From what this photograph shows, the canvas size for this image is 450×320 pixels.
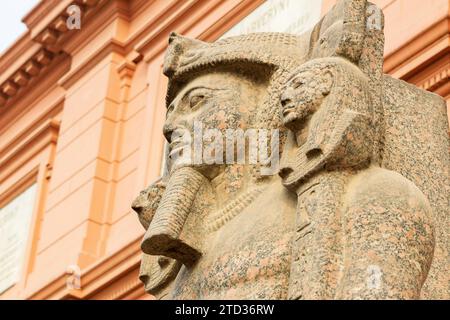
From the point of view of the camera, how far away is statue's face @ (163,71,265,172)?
14.6 ft

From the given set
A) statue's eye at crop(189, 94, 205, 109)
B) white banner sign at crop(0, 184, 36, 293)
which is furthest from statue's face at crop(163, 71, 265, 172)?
white banner sign at crop(0, 184, 36, 293)

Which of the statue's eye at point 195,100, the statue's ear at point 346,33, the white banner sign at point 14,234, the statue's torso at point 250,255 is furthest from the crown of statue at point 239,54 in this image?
the white banner sign at point 14,234

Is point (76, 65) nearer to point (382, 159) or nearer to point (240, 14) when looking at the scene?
point (240, 14)

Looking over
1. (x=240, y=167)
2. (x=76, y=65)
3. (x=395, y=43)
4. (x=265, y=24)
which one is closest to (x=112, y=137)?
(x=76, y=65)

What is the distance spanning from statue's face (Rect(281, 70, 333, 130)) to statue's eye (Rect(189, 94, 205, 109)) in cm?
51

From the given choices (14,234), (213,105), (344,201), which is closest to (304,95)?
(344,201)

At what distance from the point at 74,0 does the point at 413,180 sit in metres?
11.7

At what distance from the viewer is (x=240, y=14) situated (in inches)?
532

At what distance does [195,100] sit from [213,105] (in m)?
0.10

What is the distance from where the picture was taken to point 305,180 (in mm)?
3975

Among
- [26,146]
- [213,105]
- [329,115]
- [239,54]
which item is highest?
[26,146]

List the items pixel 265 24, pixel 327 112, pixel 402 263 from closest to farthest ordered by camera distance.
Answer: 1. pixel 402 263
2. pixel 327 112
3. pixel 265 24

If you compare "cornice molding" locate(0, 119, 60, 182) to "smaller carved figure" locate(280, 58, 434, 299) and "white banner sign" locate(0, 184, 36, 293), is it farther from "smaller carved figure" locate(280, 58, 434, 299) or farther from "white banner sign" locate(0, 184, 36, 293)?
"smaller carved figure" locate(280, 58, 434, 299)

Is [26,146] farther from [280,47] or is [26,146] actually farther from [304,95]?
[304,95]
